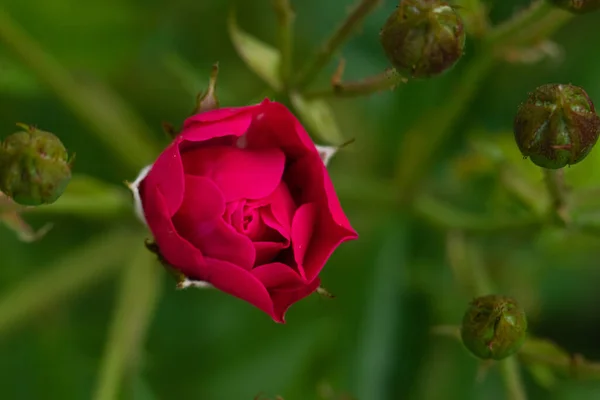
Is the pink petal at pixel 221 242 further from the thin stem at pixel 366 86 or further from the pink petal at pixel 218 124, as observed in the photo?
the thin stem at pixel 366 86

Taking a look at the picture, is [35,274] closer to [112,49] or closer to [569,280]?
[112,49]

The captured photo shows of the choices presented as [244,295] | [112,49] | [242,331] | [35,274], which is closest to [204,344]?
[242,331]

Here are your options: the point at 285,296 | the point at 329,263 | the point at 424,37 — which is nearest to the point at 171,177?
the point at 285,296

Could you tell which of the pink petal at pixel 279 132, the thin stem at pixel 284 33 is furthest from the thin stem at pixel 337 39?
the pink petal at pixel 279 132

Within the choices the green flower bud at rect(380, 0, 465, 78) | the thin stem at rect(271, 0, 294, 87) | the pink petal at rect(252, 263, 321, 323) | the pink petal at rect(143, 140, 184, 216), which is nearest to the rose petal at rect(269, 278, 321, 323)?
the pink petal at rect(252, 263, 321, 323)

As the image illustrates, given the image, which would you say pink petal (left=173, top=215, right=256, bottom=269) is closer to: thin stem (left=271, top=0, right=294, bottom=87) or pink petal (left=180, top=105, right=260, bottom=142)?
pink petal (left=180, top=105, right=260, bottom=142)

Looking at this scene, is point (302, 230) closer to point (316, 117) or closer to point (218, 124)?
point (218, 124)
